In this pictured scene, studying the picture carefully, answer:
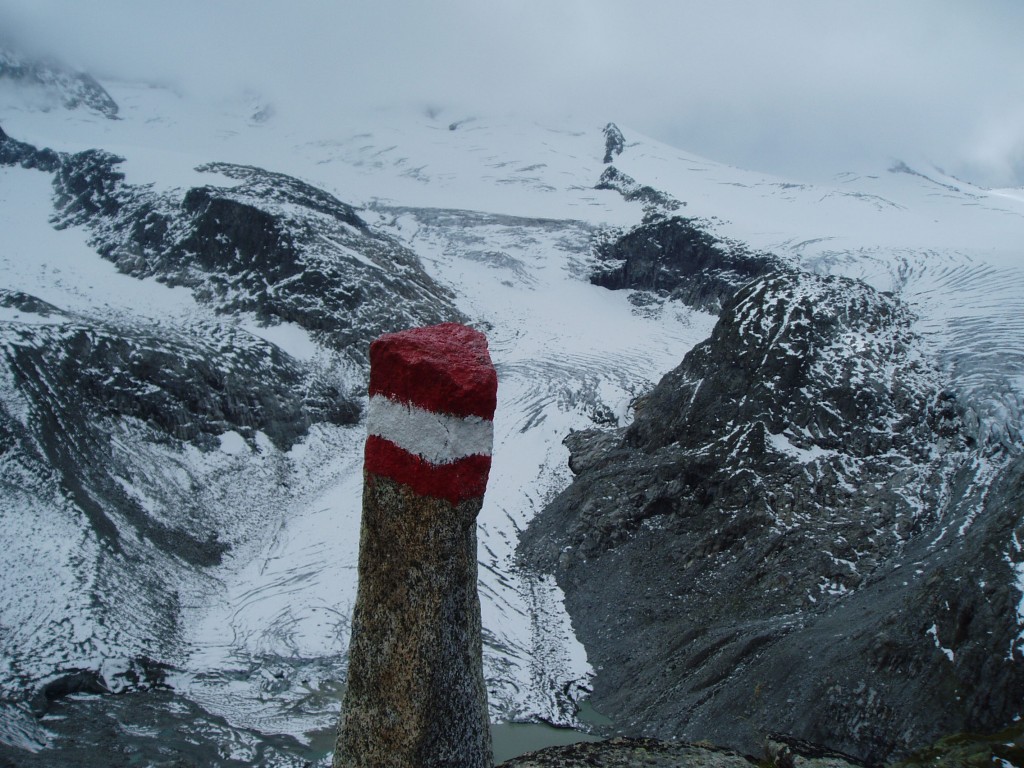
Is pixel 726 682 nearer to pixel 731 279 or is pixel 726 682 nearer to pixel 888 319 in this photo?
pixel 888 319

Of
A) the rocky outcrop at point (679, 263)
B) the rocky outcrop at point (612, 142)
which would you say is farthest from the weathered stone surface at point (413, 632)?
the rocky outcrop at point (612, 142)

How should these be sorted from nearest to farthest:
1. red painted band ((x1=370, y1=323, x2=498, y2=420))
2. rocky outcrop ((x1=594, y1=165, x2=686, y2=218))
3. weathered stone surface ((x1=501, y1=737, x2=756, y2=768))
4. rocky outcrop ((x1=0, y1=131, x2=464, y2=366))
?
red painted band ((x1=370, y1=323, x2=498, y2=420))
weathered stone surface ((x1=501, y1=737, x2=756, y2=768))
rocky outcrop ((x1=0, y1=131, x2=464, y2=366))
rocky outcrop ((x1=594, y1=165, x2=686, y2=218))

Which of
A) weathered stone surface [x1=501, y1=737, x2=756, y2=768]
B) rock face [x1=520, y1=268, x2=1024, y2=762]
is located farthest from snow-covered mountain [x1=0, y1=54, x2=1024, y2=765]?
weathered stone surface [x1=501, y1=737, x2=756, y2=768]

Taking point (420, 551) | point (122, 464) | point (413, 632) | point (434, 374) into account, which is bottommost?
point (413, 632)

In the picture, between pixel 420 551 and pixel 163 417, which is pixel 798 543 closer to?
pixel 420 551

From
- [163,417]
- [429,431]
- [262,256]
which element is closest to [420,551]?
[429,431]

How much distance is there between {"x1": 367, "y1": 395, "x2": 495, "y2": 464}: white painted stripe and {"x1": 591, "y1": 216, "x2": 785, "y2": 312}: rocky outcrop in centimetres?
4563

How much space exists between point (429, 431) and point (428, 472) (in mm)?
273

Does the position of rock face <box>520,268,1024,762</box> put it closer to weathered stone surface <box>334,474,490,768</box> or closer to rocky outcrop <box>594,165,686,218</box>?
weathered stone surface <box>334,474,490,768</box>

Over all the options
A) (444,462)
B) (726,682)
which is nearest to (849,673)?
(726,682)

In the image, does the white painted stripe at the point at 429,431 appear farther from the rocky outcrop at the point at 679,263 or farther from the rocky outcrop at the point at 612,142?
the rocky outcrop at the point at 612,142

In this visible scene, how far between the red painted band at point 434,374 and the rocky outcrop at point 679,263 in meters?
45.5

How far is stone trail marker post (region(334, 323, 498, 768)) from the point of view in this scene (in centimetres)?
446

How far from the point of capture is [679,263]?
176 ft
